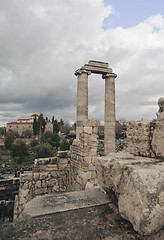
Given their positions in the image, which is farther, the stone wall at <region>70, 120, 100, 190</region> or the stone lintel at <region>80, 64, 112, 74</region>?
the stone lintel at <region>80, 64, 112, 74</region>

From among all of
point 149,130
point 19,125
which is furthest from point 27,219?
point 19,125

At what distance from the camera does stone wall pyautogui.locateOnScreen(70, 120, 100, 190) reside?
16.8 ft

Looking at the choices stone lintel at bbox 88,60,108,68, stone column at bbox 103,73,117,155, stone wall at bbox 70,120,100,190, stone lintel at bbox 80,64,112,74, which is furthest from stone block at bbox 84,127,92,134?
stone lintel at bbox 88,60,108,68

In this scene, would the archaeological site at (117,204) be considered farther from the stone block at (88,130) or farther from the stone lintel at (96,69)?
the stone lintel at (96,69)

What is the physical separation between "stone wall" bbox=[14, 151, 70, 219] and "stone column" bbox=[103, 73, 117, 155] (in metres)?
7.60

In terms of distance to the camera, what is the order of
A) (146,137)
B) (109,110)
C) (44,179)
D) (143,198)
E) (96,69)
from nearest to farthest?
(143,198), (146,137), (44,179), (96,69), (109,110)

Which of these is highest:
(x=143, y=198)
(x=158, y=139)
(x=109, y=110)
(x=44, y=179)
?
(x=109, y=110)

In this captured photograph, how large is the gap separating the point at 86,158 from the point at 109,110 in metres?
9.34

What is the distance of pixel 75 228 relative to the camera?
155 cm

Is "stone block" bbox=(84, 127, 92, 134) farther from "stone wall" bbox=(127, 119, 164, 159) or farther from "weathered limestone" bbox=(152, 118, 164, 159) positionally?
"weathered limestone" bbox=(152, 118, 164, 159)

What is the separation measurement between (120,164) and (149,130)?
2.54 feet

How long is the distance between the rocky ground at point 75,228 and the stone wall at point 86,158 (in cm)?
320

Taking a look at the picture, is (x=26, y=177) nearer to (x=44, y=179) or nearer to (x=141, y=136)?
(x=44, y=179)

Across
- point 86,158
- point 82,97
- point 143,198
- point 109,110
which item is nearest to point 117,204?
point 143,198
